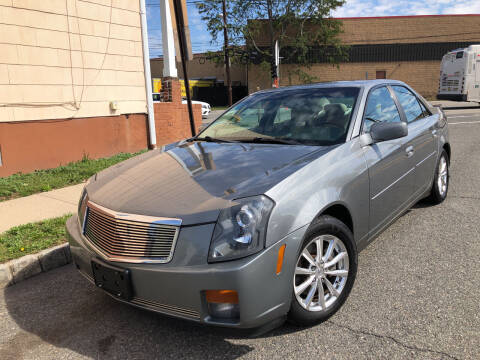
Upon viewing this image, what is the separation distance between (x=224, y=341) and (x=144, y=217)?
0.93 meters

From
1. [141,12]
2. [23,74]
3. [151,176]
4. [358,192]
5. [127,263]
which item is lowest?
[127,263]

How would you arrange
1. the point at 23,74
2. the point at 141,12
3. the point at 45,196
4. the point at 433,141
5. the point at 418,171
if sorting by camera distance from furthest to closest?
the point at 141,12
the point at 23,74
the point at 45,196
the point at 433,141
the point at 418,171

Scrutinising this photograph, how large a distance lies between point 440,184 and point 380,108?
1.85m

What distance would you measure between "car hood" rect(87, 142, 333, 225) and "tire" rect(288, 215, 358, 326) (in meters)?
0.44

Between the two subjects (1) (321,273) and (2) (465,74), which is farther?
(2) (465,74)

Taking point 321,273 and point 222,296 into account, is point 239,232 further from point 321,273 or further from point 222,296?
point 321,273

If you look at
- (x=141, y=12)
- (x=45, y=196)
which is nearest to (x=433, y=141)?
(x=45, y=196)

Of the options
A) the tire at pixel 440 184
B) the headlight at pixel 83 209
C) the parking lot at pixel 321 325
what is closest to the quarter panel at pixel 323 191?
the parking lot at pixel 321 325

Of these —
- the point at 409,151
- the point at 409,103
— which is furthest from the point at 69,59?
the point at 409,151

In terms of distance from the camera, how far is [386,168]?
3.41 metres

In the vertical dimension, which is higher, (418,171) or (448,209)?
(418,171)

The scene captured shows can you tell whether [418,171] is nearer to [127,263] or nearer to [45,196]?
[127,263]

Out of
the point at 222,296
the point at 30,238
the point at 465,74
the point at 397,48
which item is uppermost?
the point at 397,48

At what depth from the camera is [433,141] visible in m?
4.57
